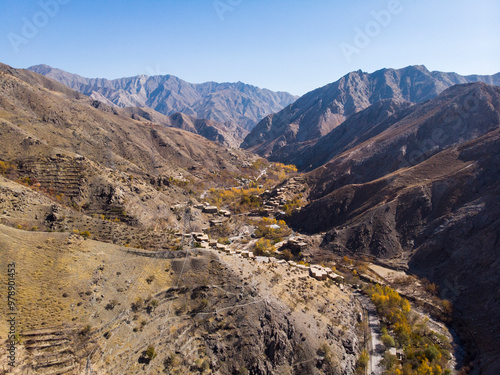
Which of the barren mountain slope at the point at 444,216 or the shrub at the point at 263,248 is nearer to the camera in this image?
the barren mountain slope at the point at 444,216

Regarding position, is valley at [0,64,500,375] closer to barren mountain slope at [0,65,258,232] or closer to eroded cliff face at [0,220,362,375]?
eroded cliff face at [0,220,362,375]

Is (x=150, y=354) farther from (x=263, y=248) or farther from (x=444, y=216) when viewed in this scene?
(x=444, y=216)

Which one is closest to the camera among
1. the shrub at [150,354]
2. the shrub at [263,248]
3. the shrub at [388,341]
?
the shrub at [150,354]

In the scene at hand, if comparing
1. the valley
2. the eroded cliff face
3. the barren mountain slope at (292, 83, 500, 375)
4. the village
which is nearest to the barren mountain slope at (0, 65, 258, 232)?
the valley

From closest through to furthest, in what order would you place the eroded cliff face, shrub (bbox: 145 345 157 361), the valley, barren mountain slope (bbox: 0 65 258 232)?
1. the eroded cliff face
2. shrub (bbox: 145 345 157 361)
3. the valley
4. barren mountain slope (bbox: 0 65 258 232)

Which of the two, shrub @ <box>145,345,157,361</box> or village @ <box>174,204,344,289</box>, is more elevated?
village @ <box>174,204,344,289</box>

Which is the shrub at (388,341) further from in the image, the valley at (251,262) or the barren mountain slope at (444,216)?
the barren mountain slope at (444,216)

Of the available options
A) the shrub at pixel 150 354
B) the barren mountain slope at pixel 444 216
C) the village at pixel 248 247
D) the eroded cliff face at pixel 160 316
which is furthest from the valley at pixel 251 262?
the shrub at pixel 150 354

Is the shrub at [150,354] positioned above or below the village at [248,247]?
below

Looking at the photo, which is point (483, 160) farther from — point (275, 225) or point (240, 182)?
point (240, 182)

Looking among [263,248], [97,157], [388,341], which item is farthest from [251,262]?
[97,157]

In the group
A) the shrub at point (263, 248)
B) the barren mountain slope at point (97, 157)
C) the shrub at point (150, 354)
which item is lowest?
the shrub at point (150, 354)
